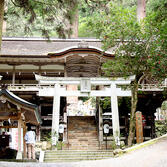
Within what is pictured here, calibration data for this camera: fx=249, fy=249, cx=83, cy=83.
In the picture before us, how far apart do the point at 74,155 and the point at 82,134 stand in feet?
11.2

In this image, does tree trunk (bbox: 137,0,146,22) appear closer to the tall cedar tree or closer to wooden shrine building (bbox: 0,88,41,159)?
the tall cedar tree

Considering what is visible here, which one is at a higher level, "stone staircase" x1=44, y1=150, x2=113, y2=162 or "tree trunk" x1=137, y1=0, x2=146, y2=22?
"tree trunk" x1=137, y1=0, x2=146, y2=22

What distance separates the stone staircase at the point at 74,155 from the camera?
10414mm

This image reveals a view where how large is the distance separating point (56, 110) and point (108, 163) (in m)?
6.16

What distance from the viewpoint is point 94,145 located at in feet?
43.3

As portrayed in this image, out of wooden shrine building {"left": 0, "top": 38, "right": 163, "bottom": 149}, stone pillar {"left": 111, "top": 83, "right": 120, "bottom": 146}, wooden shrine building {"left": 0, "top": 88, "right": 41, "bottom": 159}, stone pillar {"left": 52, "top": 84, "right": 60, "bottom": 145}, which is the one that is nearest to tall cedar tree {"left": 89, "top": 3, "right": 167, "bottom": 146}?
stone pillar {"left": 111, "top": 83, "right": 120, "bottom": 146}

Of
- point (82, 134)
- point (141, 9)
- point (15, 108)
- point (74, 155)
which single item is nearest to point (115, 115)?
point (74, 155)

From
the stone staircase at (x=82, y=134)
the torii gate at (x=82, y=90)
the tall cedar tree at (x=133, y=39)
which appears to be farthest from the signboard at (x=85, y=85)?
the stone staircase at (x=82, y=134)

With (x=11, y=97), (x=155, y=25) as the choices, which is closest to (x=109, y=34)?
(x=155, y=25)

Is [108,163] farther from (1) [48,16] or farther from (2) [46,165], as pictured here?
(1) [48,16]

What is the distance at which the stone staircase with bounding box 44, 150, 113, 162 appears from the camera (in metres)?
10.4

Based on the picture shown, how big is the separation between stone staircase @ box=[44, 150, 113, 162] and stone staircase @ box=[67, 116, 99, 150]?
1.92m

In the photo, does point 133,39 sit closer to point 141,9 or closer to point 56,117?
point 56,117

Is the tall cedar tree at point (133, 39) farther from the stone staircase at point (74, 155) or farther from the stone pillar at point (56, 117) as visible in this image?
the stone pillar at point (56, 117)
